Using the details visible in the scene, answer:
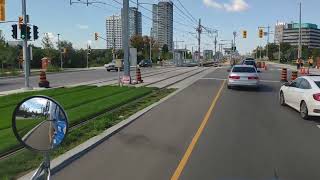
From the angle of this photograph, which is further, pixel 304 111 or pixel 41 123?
pixel 304 111

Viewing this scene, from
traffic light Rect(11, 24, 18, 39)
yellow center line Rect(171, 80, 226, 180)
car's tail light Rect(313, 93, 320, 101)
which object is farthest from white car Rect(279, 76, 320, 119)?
traffic light Rect(11, 24, 18, 39)

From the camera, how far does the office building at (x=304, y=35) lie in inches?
6024

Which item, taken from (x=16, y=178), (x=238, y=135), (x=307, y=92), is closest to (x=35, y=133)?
(x=16, y=178)

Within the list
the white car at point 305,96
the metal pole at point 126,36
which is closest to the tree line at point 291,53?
the metal pole at point 126,36

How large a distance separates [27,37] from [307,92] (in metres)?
18.2

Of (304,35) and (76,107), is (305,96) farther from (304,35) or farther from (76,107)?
(304,35)

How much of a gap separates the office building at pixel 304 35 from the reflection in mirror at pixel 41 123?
152 metres

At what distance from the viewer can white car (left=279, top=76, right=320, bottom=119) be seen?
1386 cm

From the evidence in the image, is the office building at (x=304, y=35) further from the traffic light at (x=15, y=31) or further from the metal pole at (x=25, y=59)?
the metal pole at (x=25, y=59)

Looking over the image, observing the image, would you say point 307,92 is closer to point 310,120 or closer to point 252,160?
point 310,120

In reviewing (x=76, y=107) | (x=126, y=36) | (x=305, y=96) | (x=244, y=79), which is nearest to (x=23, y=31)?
(x=126, y=36)

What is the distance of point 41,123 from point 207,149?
5760mm

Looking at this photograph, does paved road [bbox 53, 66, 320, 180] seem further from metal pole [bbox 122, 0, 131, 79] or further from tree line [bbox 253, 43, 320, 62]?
tree line [bbox 253, 43, 320, 62]

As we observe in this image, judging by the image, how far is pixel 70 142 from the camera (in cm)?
988
